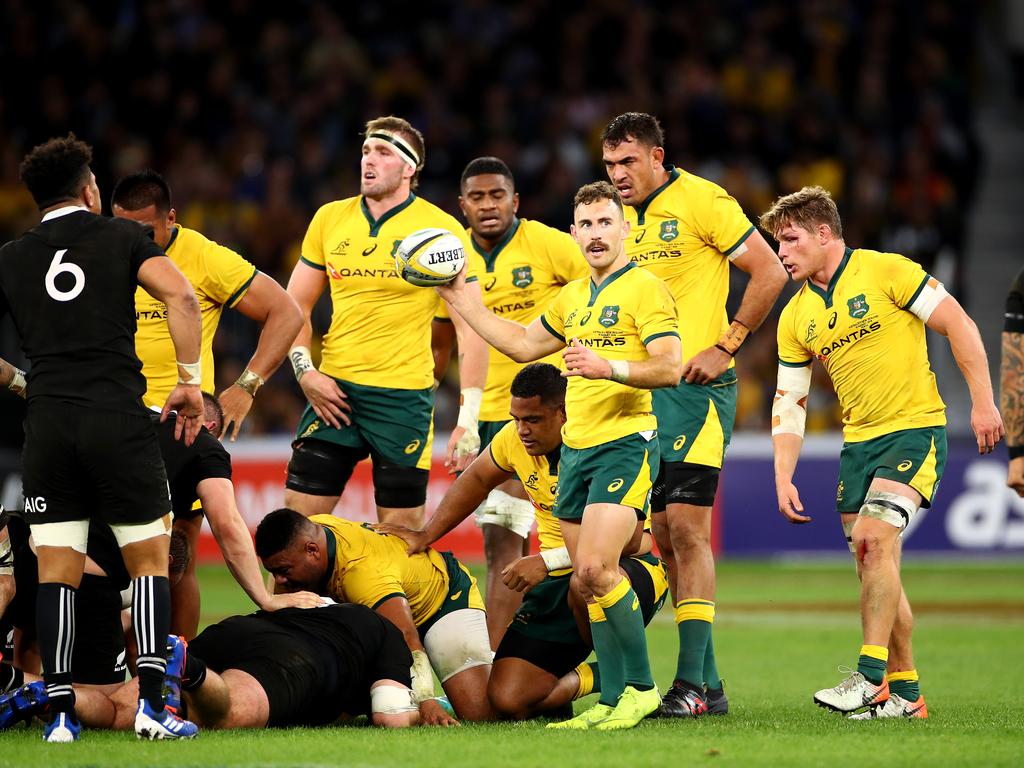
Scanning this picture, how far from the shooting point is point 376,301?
9117 millimetres

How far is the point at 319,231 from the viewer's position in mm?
9273

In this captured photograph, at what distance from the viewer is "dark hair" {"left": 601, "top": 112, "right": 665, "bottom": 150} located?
8.16 metres

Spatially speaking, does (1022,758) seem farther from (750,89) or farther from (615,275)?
(750,89)

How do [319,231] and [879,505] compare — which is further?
[319,231]

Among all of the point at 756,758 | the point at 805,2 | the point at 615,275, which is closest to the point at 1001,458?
the point at 805,2


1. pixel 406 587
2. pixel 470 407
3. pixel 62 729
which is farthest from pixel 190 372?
pixel 470 407

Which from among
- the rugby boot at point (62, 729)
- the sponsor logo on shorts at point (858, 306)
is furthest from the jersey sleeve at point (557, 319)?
the rugby boot at point (62, 729)

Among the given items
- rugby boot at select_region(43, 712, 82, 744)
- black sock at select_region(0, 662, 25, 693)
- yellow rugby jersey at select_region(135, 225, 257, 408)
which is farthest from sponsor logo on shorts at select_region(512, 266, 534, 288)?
rugby boot at select_region(43, 712, 82, 744)

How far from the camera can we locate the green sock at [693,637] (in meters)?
7.61

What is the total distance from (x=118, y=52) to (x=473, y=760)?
17251 millimetres

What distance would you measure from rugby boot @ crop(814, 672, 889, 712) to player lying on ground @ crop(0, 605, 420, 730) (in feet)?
6.33

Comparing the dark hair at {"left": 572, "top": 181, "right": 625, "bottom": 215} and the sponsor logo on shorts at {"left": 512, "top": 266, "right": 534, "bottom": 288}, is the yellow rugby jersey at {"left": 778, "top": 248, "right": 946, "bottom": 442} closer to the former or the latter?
the dark hair at {"left": 572, "top": 181, "right": 625, "bottom": 215}

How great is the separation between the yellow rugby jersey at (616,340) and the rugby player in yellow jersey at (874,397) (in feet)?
3.32

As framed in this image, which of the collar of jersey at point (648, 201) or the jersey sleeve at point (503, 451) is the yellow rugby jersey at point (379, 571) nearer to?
the jersey sleeve at point (503, 451)
